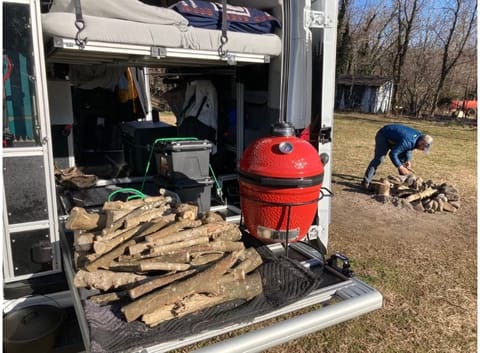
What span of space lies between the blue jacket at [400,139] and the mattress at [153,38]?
4.83 m

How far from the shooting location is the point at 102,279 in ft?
6.64

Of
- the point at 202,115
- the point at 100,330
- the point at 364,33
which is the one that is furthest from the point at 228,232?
the point at 364,33

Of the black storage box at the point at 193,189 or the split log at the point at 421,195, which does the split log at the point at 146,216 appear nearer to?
the black storage box at the point at 193,189

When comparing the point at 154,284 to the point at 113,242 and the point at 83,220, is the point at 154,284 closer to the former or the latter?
the point at 113,242

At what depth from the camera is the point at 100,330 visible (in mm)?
1758

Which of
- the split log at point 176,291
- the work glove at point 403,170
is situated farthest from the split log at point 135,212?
the work glove at point 403,170

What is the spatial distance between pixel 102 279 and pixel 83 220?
0.56 m

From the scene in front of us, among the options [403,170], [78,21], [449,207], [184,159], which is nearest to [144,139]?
[184,159]

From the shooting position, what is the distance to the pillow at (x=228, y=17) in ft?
9.86

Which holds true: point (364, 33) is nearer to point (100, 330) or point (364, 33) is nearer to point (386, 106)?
point (386, 106)

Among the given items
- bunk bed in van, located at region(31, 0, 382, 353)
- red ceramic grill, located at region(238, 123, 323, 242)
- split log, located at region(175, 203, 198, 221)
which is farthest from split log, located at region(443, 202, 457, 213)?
split log, located at region(175, 203, 198, 221)

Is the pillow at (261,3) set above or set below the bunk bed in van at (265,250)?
above

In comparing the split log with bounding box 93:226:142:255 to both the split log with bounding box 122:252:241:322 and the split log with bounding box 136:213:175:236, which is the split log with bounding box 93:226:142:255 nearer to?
the split log with bounding box 136:213:175:236

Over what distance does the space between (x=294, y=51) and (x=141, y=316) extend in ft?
7.56
